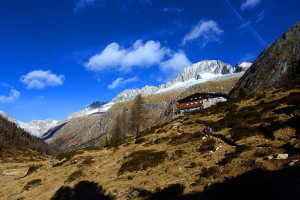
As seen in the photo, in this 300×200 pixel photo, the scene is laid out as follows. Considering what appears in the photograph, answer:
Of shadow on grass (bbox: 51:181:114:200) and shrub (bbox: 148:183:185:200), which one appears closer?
shrub (bbox: 148:183:185:200)

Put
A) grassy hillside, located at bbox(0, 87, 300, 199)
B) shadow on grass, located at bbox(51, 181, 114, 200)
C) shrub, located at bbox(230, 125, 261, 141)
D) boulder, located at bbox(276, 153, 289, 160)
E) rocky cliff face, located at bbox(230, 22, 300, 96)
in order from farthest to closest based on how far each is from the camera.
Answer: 1. rocky cliff face, located at bbox(230, 22, 300, 96)
2. shrub, located at bbox(230, 125, 261, 141)
3. shadow on grass, located at bbox(51, 181, 114, 200)
4. boulder, located at bbox(276, 153, 289, 160)
5. grassy hillside, located at bbox(0, 87, 300, 199)

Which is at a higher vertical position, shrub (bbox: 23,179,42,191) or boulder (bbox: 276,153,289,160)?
boulder (bbox: 276,153,289,160)

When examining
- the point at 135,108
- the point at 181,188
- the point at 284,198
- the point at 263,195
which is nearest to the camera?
the point at 284,198

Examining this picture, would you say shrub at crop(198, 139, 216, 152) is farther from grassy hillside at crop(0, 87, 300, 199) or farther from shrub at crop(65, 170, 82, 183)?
shrub at crop(65, 170, 82, 183)

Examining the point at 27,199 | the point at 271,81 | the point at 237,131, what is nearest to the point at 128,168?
the point at 27,199

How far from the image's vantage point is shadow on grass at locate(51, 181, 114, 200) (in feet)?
42.8

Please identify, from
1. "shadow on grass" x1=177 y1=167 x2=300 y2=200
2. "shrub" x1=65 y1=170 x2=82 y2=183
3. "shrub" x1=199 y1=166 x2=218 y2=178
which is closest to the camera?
"shadow on grass" x1=177 y1=167 x2=300 y2=200

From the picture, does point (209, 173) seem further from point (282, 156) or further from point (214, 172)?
point (282, 156)

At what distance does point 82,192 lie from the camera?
49.5 feet

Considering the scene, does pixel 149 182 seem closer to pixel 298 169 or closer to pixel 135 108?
pixel 298 169

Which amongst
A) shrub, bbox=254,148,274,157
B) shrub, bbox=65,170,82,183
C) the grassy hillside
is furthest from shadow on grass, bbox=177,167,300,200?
shrub, bbox=65,170,82,183

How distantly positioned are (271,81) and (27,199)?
12905 centimetres

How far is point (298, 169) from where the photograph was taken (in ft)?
24.4

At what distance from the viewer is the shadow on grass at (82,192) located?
1305 centimetres
